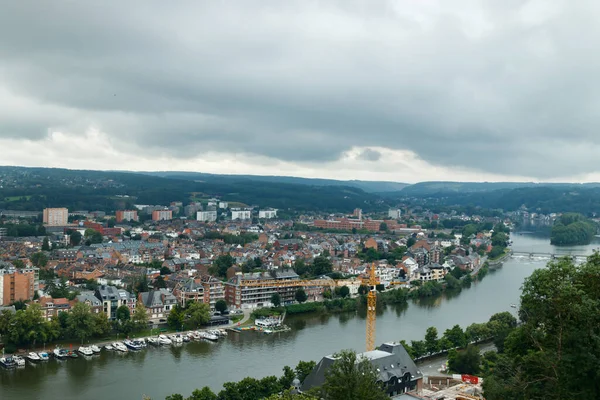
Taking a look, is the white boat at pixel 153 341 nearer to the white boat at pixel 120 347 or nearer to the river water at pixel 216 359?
the river water at pixel 216 359

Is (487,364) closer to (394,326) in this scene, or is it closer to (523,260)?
(394,326)

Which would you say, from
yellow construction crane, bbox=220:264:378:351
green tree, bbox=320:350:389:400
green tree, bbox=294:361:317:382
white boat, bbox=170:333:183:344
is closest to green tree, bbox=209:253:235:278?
yellow construction crane, bbox=220:264:378:351

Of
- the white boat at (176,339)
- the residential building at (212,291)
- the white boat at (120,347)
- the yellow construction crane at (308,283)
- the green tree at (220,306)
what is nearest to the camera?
the white boat at (120,347)

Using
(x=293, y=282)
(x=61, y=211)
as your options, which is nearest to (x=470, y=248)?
(x=293, y=282)

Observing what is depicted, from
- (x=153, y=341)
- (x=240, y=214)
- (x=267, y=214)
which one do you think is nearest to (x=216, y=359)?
(x=153, y=341)

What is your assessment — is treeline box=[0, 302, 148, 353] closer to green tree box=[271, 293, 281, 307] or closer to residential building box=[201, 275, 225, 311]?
residential building box=[201, 275, 225, 311]

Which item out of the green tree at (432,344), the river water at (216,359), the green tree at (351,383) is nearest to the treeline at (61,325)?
the river water at (216,359)

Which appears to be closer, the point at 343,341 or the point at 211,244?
the point at 343,341
